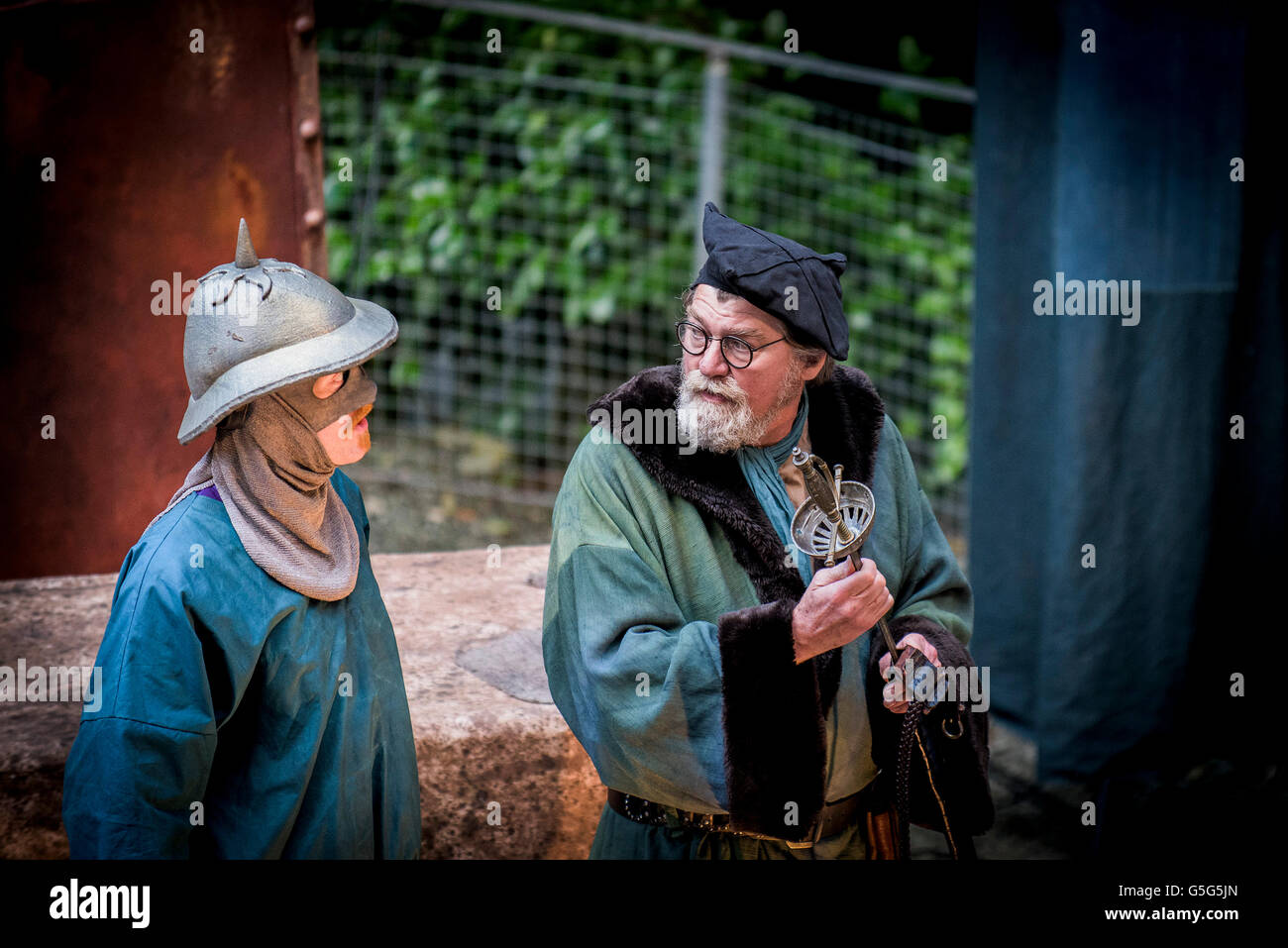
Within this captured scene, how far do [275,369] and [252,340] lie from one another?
0.22 feet

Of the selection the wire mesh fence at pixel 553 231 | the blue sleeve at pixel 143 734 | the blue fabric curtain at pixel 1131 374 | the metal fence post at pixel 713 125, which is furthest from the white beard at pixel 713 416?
the wire mesh fence at pixel 553 231

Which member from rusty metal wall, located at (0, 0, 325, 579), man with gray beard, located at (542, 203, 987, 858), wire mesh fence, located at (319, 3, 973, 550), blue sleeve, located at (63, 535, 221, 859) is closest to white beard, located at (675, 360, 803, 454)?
man with gray beard, located at (542, 203, 987, 858)

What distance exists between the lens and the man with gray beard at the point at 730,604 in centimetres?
238

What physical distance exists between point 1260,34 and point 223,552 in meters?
3.75

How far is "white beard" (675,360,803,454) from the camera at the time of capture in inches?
98.3

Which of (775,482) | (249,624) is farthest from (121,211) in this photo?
(775,482)

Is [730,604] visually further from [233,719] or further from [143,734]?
[143,734]

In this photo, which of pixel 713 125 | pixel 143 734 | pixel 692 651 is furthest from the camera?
pixel 713 125

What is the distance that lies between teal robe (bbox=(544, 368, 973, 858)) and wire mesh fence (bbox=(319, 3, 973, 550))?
4281 mm

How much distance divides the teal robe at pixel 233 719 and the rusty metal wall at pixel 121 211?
1.01 meters

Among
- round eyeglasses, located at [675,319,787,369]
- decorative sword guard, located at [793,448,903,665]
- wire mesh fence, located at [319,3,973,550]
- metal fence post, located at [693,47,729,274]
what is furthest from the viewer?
wire mesh fence, located at [319,3,973,550]

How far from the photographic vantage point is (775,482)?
8.66ft

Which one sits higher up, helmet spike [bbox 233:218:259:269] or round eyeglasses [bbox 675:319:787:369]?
helmet spike [bbox 233:218:259:269]

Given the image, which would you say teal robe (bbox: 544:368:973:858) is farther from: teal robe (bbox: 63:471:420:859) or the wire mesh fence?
the wire mesh fence
